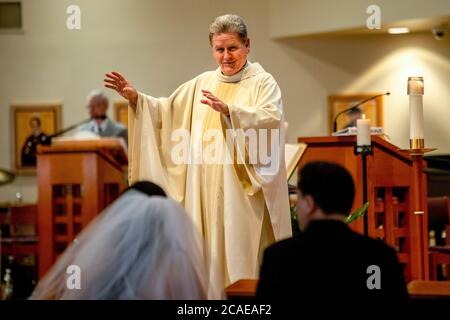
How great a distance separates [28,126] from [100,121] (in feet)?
4.91

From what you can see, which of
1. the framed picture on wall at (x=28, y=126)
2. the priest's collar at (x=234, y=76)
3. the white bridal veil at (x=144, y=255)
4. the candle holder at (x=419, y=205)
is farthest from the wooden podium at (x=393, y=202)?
the framed picture on wall at (x=28, y=126)

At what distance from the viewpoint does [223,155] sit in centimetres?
553

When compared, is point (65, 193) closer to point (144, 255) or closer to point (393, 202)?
point (393, 202)

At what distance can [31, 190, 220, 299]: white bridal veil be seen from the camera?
11.0 feet

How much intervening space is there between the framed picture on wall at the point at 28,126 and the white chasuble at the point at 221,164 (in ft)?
18.0

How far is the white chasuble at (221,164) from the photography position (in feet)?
18.0

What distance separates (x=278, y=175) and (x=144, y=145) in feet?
2.36

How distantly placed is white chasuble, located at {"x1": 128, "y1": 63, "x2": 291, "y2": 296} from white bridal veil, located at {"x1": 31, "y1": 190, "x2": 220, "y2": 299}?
1921 mm

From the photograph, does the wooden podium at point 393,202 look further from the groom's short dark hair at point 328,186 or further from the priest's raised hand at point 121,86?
the groom's short dark hair at point 328,186

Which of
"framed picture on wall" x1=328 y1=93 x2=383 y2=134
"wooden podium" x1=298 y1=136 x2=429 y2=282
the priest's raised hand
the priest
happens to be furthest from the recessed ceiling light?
the priest's raised hand

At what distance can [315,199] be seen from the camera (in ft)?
11.5

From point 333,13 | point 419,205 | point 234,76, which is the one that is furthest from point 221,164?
point 333,13

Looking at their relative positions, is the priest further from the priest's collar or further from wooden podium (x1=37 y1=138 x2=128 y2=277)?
wooden podium (x1=37 y1=138 x2=128 y2=277)
